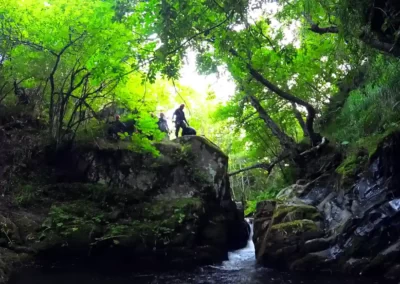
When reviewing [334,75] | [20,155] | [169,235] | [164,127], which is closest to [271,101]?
[334,75]

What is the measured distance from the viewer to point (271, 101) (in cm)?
1788

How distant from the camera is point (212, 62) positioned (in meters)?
6.71

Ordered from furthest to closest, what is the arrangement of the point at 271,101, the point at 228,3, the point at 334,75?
the point at 271,101, the point at 334,75, the point at 228,3

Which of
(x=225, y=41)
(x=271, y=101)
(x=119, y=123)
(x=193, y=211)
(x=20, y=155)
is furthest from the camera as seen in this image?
(x=271, y=101)

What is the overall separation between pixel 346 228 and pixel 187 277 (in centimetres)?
450

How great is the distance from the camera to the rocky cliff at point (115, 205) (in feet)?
35.9

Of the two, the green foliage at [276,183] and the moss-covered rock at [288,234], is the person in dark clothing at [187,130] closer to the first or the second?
the green foliage at [276,183]

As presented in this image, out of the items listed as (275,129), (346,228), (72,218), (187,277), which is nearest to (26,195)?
(72,218)

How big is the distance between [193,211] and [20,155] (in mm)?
6814

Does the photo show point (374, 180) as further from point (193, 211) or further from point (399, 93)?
point (193, 211)

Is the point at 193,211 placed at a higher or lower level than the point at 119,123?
lower

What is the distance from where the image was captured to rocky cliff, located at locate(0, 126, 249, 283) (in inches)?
430

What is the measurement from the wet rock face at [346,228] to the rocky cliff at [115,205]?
2397 mm

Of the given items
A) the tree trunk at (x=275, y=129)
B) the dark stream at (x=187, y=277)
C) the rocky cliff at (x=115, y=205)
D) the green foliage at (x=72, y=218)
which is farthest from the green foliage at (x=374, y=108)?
the green foliage at (x=72, y=218)
